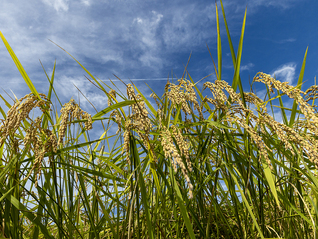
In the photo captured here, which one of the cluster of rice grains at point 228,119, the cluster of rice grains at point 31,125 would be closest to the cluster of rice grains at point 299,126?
the cluster of rice grains at point 228,119

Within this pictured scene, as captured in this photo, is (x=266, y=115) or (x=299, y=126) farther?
(x=299, y=126)

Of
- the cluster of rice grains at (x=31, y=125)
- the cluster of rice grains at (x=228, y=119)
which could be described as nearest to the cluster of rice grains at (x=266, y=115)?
the cluster of rice grains at (x=228, y=119)

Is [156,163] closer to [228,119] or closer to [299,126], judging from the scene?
[228,119]

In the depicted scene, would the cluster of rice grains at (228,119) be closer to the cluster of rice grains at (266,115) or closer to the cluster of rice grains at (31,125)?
the cluster of rice grains at (266,115)

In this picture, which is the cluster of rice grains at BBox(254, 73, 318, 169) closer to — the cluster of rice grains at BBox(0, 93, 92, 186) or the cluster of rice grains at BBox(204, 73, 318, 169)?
the cluster of rice grains at BBox(204, 73, 318, 169)

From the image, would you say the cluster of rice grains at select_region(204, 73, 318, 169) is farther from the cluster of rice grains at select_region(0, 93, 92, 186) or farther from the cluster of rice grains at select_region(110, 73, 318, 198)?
the cluster of rice grains at select_region(0, 93, 92, 186)

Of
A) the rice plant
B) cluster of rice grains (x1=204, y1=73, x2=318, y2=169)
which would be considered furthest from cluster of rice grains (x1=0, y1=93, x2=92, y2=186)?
cluster of rice grains (x1=204, y1=73, x2=318, y2=169)

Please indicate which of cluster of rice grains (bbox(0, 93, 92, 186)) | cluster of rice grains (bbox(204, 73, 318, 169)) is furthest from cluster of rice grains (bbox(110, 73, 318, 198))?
cluster of rice grains (bbox(0, 93, 92, 186))

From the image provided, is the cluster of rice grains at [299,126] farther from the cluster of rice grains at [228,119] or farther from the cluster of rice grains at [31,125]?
the cluster of rice grains at [31,125]

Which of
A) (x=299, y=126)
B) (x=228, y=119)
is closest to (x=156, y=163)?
(x=228, y=119)

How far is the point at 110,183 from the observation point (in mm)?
2084

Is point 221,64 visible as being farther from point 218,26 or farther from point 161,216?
point 161,216

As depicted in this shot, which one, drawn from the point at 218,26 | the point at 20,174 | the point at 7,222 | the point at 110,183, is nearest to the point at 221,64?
the point at 218,26

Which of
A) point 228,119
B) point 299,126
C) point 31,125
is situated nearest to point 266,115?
point 228,119
